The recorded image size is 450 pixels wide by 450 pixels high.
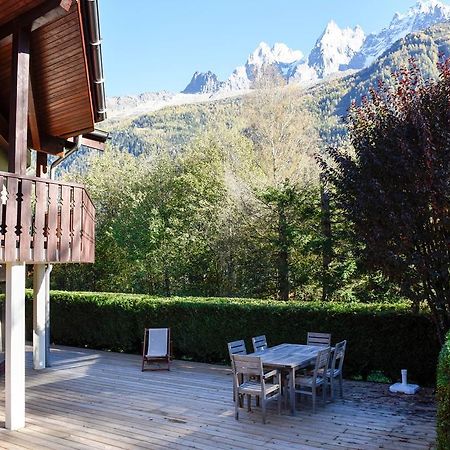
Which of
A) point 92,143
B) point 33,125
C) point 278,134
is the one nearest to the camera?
point 33,125

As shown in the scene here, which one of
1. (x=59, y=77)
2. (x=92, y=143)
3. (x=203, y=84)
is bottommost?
(x=92, y=143)

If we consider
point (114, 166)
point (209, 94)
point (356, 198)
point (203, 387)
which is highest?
point (209, 94)

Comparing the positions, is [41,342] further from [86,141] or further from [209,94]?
[209,94]

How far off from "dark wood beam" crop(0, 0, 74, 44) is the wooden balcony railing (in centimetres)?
223

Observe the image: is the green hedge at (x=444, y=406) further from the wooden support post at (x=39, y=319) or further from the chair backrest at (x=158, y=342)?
the wooden support post at (x=39, y=319)

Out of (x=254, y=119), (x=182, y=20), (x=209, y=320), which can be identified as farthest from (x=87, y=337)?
(x=182, y=20)

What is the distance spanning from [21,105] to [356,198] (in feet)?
18.4

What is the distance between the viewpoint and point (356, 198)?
28.1 feet

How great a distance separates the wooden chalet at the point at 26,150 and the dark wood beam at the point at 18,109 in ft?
0.04

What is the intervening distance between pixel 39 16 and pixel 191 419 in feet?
20.4

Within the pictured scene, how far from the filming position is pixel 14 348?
6855mm

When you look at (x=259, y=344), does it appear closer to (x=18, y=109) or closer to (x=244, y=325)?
(x=244, y=325)

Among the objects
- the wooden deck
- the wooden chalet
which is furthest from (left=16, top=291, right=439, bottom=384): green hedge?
the wooden chalet

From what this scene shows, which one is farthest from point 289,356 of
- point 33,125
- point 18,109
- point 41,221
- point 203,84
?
point 203,84
